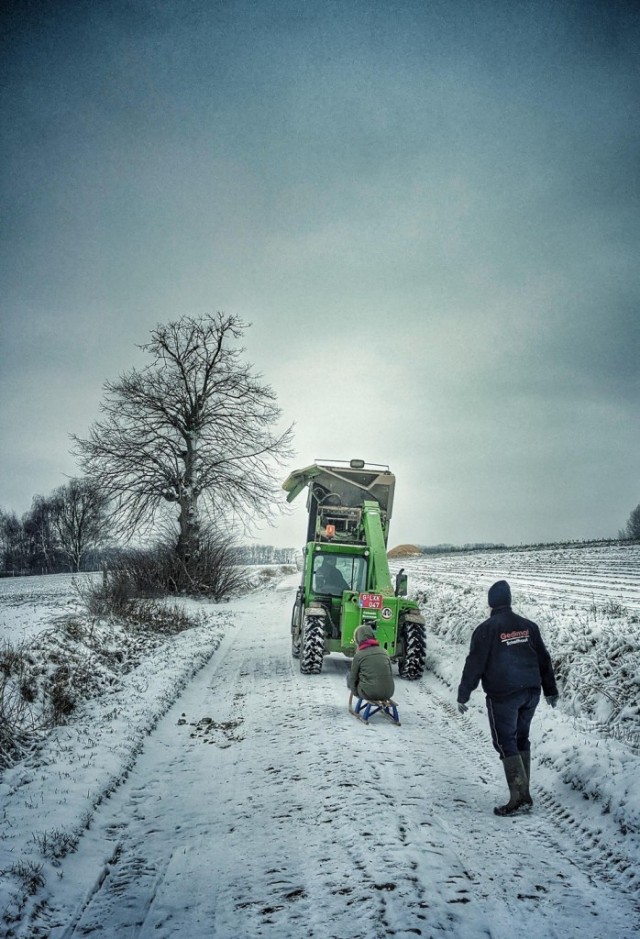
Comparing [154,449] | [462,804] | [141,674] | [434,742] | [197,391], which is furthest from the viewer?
[197,391]

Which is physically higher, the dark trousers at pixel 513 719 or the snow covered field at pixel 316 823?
the dark trousers at pixel 513 719

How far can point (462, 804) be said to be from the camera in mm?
4457

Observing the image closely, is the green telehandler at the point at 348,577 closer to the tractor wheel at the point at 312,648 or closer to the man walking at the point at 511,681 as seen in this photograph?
the tractor wheel at the point at 312,648

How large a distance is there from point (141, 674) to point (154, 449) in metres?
11.5

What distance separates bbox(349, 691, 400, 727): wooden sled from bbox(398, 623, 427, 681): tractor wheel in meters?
2.03

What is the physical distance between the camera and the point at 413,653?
359 inches

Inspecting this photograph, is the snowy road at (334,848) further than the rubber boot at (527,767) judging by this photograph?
No

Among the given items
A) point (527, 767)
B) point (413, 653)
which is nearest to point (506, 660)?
point (527, 767)

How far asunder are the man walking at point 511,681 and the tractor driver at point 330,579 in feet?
19.2

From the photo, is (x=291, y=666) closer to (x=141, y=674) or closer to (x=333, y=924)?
(x=141, y=674)

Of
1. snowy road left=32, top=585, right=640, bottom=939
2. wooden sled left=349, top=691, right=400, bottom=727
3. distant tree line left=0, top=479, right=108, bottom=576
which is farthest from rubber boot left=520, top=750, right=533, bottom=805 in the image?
distant tree line left=0, top=479, right=108, bottom=576

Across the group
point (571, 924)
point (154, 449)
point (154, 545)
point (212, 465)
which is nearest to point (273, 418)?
point (212, 465)

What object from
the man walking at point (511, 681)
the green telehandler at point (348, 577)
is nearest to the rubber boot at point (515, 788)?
the man walking at point (511, 681)

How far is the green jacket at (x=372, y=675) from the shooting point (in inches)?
264
